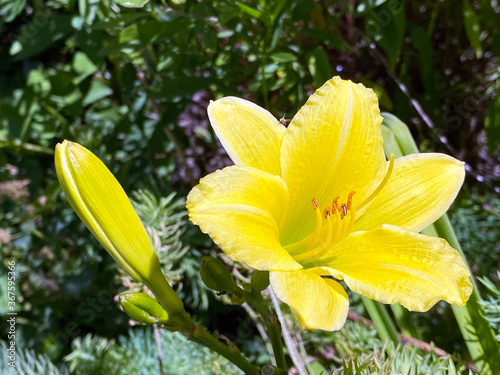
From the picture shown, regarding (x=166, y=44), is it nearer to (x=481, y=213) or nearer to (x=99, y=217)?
(x=99, y=217)

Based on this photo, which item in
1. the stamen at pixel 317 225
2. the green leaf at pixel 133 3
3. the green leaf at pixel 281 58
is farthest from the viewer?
the green leaf at pixel 281 58

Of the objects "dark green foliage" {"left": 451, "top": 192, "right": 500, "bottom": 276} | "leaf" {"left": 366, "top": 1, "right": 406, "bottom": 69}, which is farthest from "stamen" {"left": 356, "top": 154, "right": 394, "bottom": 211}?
"dark green foliage" {"left": 451, "top": 192, "right": 500, "bottom": 276}

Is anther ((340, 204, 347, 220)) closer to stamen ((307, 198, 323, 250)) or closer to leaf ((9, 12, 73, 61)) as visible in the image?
stamen ((307, 198, 323, 250))

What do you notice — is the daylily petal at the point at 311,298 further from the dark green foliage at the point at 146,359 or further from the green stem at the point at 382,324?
the dark green foliage at the point at 146,359

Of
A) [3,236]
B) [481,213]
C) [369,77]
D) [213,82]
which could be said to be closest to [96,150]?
[3,236]

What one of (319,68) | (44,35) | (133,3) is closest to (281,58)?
(319,68)

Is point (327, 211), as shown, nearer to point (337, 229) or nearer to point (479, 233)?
A: point (337, 229)

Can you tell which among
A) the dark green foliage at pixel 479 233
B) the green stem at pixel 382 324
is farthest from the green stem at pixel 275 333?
the dark green foliage at pixel 479 233
